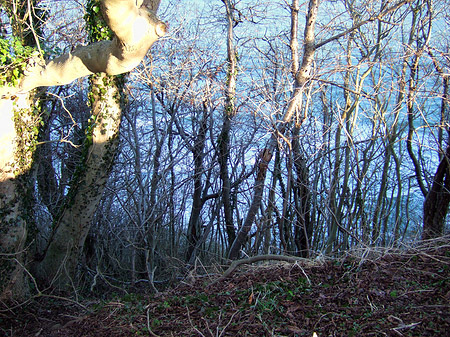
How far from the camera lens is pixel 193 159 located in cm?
1049

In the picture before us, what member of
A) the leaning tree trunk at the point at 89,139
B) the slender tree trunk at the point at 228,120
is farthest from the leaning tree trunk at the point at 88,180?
the slender tree trunk at the point at 228,120

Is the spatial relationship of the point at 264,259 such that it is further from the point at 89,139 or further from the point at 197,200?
the point at 197,200

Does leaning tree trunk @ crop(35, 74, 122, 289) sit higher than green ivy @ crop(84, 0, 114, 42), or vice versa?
green ivy @ crop(84, 0, 114, 42)

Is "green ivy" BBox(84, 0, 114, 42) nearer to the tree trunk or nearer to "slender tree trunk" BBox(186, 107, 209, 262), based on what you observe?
"slender tree trunk" BBox(186, 107, 209, 262)

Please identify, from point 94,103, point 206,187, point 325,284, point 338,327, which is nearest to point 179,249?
point 206,187

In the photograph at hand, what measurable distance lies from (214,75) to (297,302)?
24.0 ft

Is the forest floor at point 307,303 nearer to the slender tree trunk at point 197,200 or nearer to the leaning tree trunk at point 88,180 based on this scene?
the leaning tree trunk at point 88,180

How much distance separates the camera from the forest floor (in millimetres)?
2908

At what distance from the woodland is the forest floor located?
0.08ft

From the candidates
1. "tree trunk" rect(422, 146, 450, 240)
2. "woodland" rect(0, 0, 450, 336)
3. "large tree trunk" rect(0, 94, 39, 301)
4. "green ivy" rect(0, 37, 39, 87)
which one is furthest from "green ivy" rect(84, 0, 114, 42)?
"tree trunk" rect(422, 146, 450, 240)

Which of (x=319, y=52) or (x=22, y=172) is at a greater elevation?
(x=319, y=52)

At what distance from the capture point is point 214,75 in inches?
385

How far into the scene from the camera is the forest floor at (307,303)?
291 centimetres

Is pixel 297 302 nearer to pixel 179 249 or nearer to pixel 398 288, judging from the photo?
pixel 398 288
